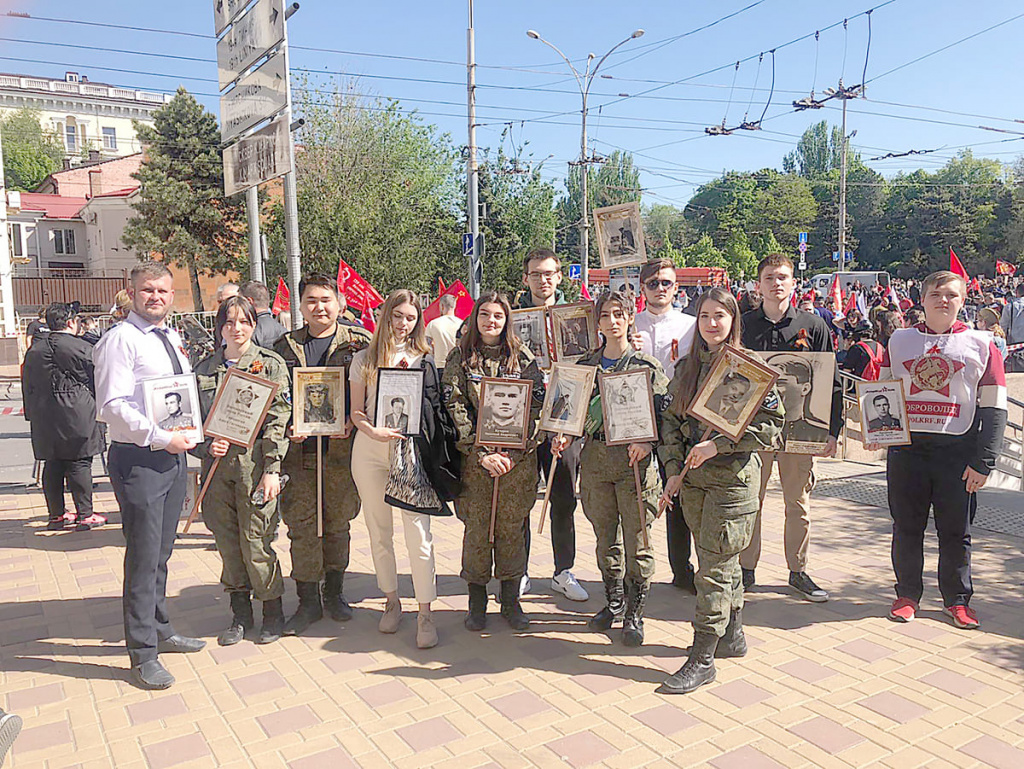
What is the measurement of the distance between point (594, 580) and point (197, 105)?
3796 cm

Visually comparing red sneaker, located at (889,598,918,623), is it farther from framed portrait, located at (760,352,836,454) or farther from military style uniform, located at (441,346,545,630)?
military style uniform, located at (441,346,545,630)

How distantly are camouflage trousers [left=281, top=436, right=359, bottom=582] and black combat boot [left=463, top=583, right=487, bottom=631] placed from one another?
0.94 m

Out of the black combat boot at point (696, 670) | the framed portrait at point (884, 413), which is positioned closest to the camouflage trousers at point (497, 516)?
the black combat boot at point (696, 670)

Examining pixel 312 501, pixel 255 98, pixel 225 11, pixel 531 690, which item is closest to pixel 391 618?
pixel 312 501

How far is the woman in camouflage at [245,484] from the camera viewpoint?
445cm

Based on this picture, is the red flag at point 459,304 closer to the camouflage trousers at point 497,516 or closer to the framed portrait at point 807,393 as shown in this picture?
the camouflage trousers at point 497,516

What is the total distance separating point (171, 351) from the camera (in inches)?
169

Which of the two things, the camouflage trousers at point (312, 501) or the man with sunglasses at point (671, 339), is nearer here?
the camouflage trousers at point (312, 501)

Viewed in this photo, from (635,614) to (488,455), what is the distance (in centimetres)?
127

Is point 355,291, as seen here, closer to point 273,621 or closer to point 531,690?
point 273,621

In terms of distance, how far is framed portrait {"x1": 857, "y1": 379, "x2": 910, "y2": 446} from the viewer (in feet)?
15.2

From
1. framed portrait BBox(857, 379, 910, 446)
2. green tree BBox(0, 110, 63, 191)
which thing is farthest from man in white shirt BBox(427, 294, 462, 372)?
green tree BBox(0, 110, 63, 191)

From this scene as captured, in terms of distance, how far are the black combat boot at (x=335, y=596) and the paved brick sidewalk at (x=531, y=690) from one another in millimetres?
113

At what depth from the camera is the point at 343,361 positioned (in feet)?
15.8
